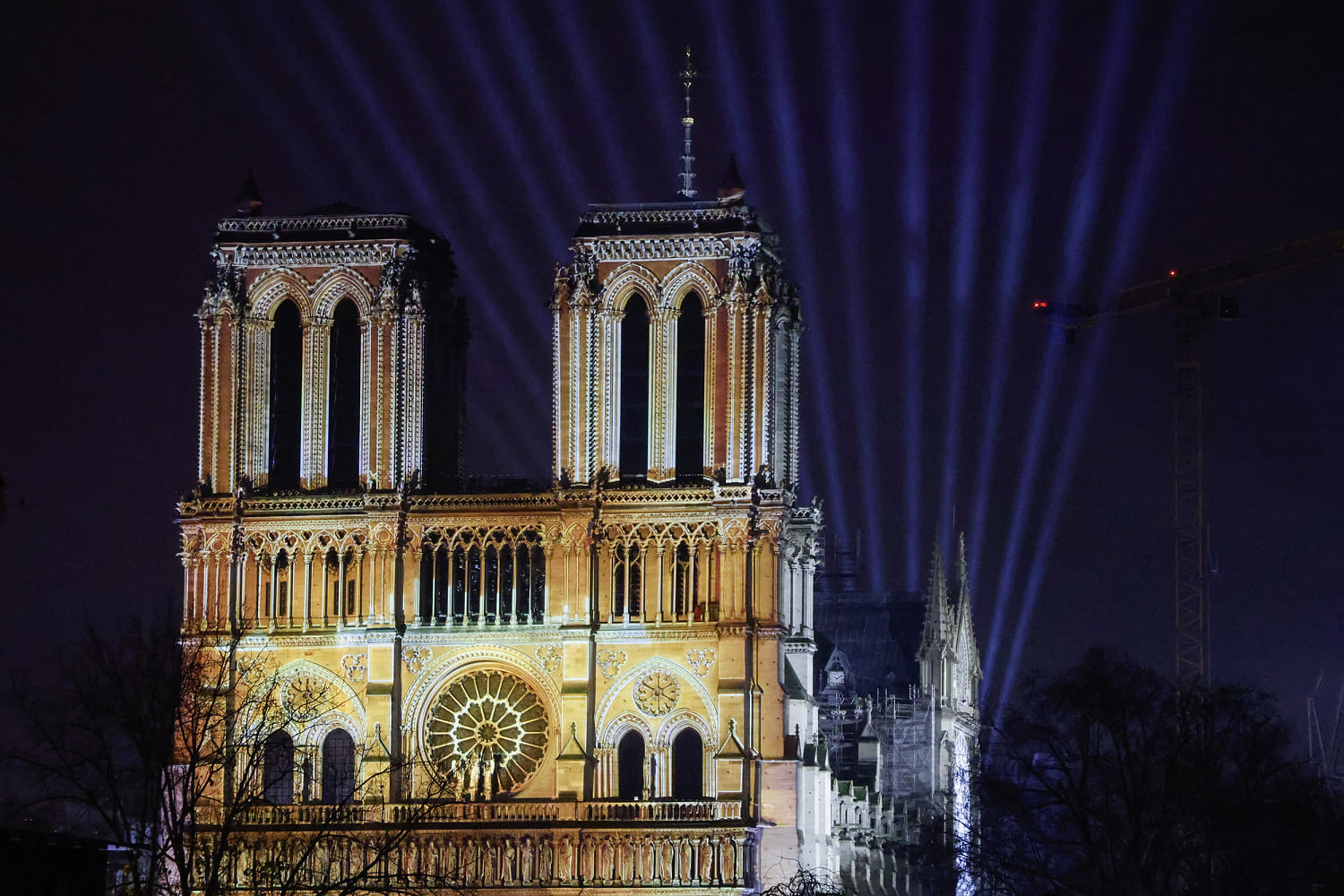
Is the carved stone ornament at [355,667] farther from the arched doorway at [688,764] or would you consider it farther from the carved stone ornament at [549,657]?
the arched doorway at [688,764]

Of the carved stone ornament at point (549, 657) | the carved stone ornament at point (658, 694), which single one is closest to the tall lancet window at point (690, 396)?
the carved stone ornament at point (658, 694)

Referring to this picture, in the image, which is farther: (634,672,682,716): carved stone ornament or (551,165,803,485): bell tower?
(551,165,803,485): bell tower

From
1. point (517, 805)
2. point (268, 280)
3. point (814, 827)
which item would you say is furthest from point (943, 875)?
point (268, 280)

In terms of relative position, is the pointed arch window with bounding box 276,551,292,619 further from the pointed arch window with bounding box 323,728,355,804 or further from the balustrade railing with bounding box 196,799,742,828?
the balustrade railing with bounding box 196,799,742,828

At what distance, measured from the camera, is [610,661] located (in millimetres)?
96625

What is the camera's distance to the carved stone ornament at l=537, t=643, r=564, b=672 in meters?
97.2

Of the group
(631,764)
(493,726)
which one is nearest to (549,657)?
(493,726)

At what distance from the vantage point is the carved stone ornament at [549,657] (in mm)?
97188

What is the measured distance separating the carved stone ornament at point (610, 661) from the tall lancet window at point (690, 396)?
5.95m

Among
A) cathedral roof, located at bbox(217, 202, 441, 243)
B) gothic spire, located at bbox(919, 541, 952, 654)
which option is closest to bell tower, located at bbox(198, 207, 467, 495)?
cathedral roof, located at bbox(217, 202, 441, 243)

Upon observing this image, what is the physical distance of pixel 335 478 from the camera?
99.6m

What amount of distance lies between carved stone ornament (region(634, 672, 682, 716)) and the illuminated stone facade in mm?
82

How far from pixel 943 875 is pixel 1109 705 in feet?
94.2

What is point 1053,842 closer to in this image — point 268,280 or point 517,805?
point 517,805
